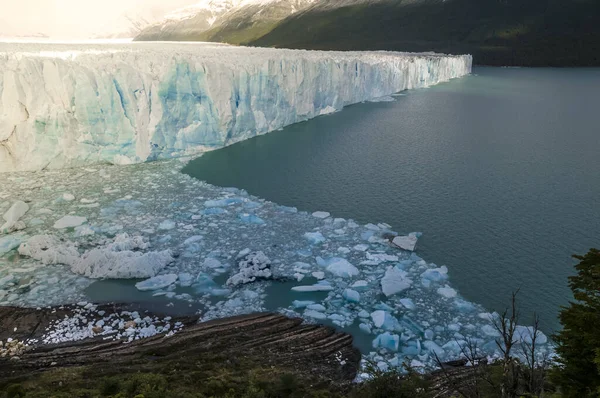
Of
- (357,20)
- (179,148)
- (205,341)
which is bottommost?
(205,341)

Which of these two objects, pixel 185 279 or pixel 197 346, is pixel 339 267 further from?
pixel 197 346

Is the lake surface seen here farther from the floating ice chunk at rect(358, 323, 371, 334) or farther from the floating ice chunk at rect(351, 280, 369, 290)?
the floating ice chunk at rect(358, 323, 371, 334)

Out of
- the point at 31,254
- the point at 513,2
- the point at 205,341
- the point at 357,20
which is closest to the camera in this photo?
the point at 205,341

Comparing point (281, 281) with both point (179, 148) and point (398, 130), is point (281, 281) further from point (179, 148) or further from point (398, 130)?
point (398, 130)

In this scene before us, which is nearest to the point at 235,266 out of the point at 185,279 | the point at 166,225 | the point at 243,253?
the point at 243,253

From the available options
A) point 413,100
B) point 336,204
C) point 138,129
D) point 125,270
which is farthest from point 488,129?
point 125,270

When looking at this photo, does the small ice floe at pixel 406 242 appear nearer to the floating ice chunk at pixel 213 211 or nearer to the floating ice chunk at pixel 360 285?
the floating ice chunk at pixel 360 285

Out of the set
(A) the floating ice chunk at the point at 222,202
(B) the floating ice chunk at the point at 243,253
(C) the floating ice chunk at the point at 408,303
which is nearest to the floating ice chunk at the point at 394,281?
(C) the floating ice chunk at the point at 408,303
